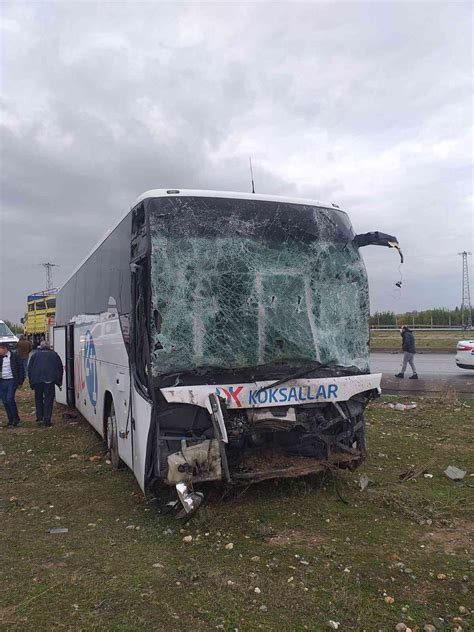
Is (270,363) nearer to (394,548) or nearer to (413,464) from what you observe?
(394,548)

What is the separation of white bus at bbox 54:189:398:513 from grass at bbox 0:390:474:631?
0.43 metres

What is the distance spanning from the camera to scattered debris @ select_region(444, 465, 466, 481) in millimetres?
6477

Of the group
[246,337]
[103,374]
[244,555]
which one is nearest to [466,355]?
[103,374]

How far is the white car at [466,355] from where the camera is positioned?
60.7 ft

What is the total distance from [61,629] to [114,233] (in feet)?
15.1

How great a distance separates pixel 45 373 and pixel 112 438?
397 cm

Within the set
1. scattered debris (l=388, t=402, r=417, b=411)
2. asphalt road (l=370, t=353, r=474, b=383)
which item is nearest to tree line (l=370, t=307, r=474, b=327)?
asphalt road (l=370, t=353, r=474, b=383)

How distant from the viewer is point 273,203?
5.71 metres

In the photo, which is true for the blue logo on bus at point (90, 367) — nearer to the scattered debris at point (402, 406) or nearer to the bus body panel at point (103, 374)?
the bus body panel at point (103, 374)

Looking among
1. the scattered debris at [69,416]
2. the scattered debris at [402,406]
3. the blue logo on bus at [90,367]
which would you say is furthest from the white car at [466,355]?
the blue logo on bus at [90,367]

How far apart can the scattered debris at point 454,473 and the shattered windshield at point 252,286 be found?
192 centimetres

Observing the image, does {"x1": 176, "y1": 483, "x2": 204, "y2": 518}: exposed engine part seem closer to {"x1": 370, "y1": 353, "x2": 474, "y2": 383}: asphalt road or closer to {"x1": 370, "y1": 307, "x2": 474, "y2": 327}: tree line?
{"x1": 370, "y1": 353, "x2": 474, "y2": 383}: asphalt road

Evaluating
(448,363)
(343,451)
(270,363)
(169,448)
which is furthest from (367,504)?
(448,363)

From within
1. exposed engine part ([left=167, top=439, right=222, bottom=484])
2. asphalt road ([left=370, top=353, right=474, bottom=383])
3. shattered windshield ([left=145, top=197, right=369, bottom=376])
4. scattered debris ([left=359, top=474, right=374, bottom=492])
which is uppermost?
shattered windshield ([left=145, top=197, right=369, bottom=376])
